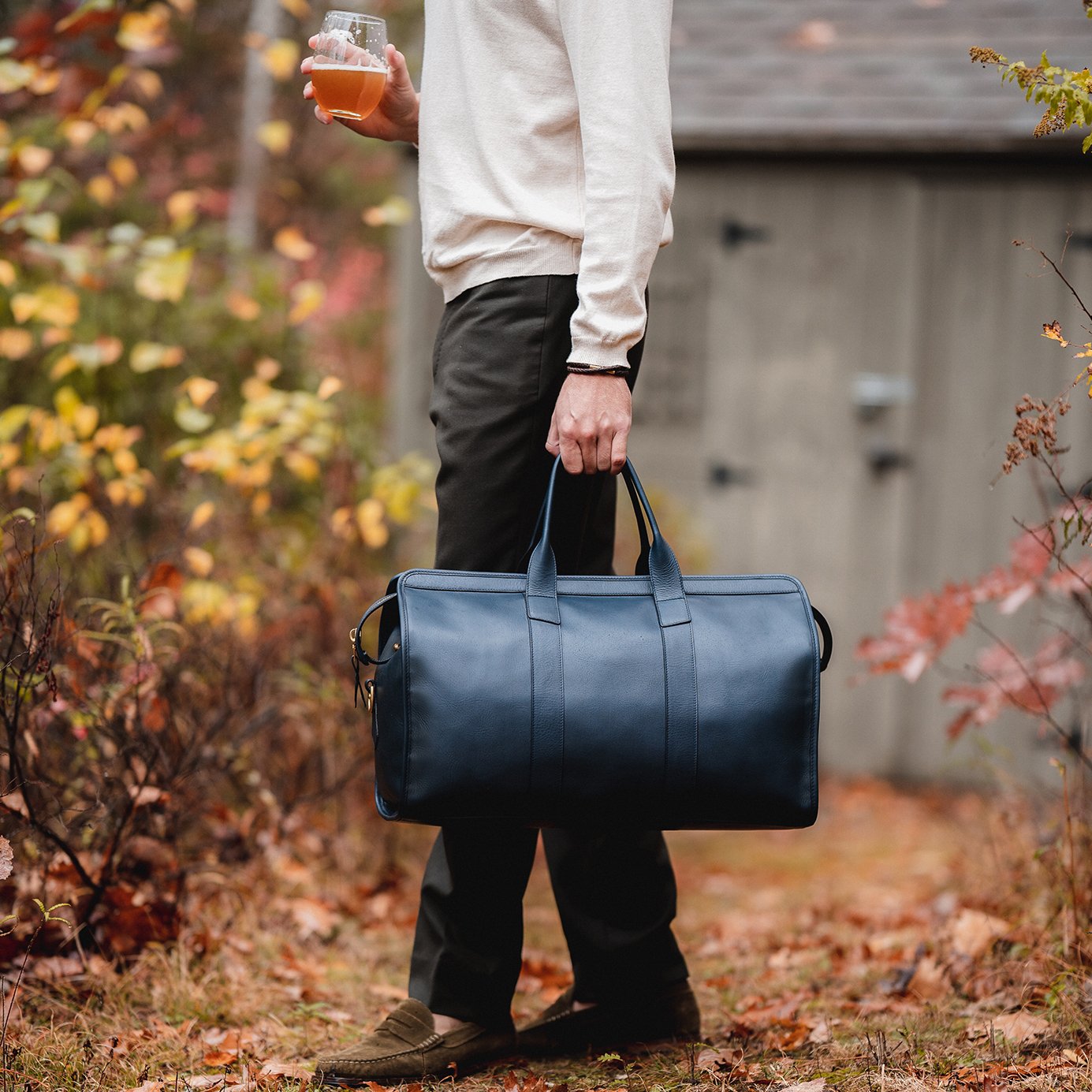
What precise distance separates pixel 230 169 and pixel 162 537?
9.78 metres

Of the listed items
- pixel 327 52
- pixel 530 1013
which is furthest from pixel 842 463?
pixel 327 52

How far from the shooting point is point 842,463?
5.54 m

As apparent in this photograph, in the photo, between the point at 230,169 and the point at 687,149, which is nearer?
the point at 687,149

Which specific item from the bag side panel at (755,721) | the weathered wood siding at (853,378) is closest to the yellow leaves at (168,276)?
the bag side panel at (755,721)

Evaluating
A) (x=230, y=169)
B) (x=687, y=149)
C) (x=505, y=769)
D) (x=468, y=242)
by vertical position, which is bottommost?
(x=505, y=769)

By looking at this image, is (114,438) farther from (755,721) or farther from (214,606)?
(755,721)

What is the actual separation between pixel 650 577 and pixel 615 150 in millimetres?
665

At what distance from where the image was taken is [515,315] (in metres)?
2.05

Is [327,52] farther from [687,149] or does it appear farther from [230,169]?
[230,169]

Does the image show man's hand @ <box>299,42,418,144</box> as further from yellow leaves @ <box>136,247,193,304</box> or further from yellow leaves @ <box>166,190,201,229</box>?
yellow leaves @ <box>166,190,201,229</box>

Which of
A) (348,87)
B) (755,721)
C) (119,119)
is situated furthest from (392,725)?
(119,119)

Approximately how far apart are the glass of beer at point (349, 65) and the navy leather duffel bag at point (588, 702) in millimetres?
741

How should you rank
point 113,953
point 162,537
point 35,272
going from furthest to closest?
point 35,272 < point 162,537 < point 113,953

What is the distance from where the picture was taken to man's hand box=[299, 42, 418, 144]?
90.7 inches
